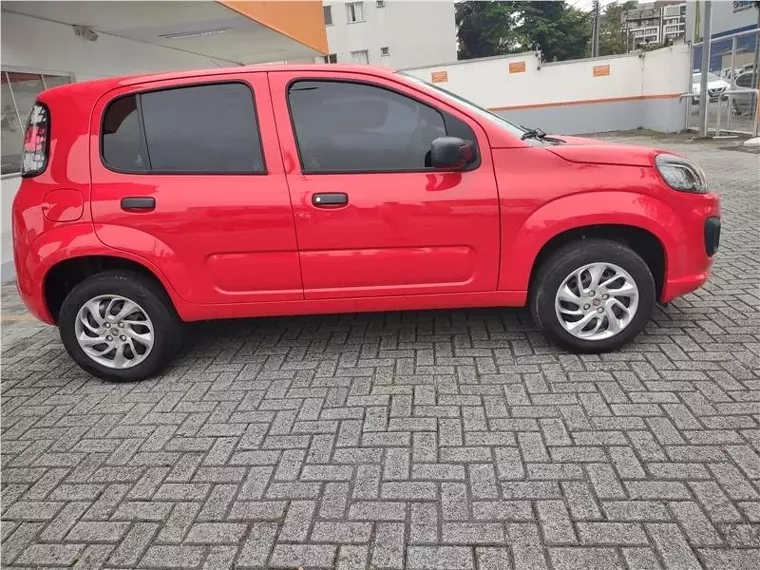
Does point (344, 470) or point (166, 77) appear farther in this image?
point (166, 77)

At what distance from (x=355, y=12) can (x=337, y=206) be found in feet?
128

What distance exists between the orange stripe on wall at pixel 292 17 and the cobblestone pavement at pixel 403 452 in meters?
5.78

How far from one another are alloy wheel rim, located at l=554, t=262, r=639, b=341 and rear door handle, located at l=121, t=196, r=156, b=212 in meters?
2.53

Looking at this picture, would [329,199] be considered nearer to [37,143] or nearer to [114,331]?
[114,331]

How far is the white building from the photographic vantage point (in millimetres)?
37875

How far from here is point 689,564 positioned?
6.90 ft

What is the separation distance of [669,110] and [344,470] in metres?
19.2

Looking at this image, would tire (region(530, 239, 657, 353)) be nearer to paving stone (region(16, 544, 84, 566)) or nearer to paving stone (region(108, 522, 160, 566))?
paving stone (region(108, 522, 160, 566))

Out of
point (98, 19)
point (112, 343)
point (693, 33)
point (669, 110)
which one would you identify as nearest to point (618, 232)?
point (112, 343)

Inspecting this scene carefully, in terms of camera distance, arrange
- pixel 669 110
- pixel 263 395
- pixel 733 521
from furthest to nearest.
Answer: pixel 669 110 < pixel 263 395 < pixel 733 521

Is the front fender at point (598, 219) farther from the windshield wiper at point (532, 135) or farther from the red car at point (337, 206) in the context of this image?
the windshield wiper at point (532, 135)

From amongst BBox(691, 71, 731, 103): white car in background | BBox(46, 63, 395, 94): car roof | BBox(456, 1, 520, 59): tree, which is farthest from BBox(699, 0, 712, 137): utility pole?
BBox(456, 1, 520, 59): tree

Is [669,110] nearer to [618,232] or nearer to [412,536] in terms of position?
[618,232]

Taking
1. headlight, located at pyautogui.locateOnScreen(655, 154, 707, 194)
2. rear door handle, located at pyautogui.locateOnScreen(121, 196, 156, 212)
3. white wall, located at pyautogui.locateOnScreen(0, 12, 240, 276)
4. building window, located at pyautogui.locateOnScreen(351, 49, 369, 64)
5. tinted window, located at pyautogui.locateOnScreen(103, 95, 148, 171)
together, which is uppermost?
building window, located at pyautogui.locateOnScreen(351, 49, 369, 64)
